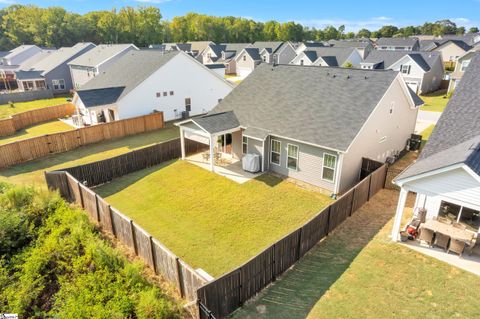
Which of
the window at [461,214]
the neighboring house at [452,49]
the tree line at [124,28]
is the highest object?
the tree line at [124,28]

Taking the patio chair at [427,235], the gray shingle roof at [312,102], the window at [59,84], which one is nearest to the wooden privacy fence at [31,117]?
the window at [59,84]

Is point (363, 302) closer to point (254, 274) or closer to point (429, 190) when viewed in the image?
point (254, 274)

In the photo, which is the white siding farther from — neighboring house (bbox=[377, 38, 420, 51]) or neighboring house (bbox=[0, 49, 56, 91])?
neighboring house (bbox=[377, 38, 420, 51])

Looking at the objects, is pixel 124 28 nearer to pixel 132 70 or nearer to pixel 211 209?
pixel 132 70

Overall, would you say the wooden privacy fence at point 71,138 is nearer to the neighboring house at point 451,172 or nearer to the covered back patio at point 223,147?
the covered back patio at point 223,147

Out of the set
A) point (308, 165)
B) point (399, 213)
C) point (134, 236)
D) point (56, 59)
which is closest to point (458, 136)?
point (399, 213)
